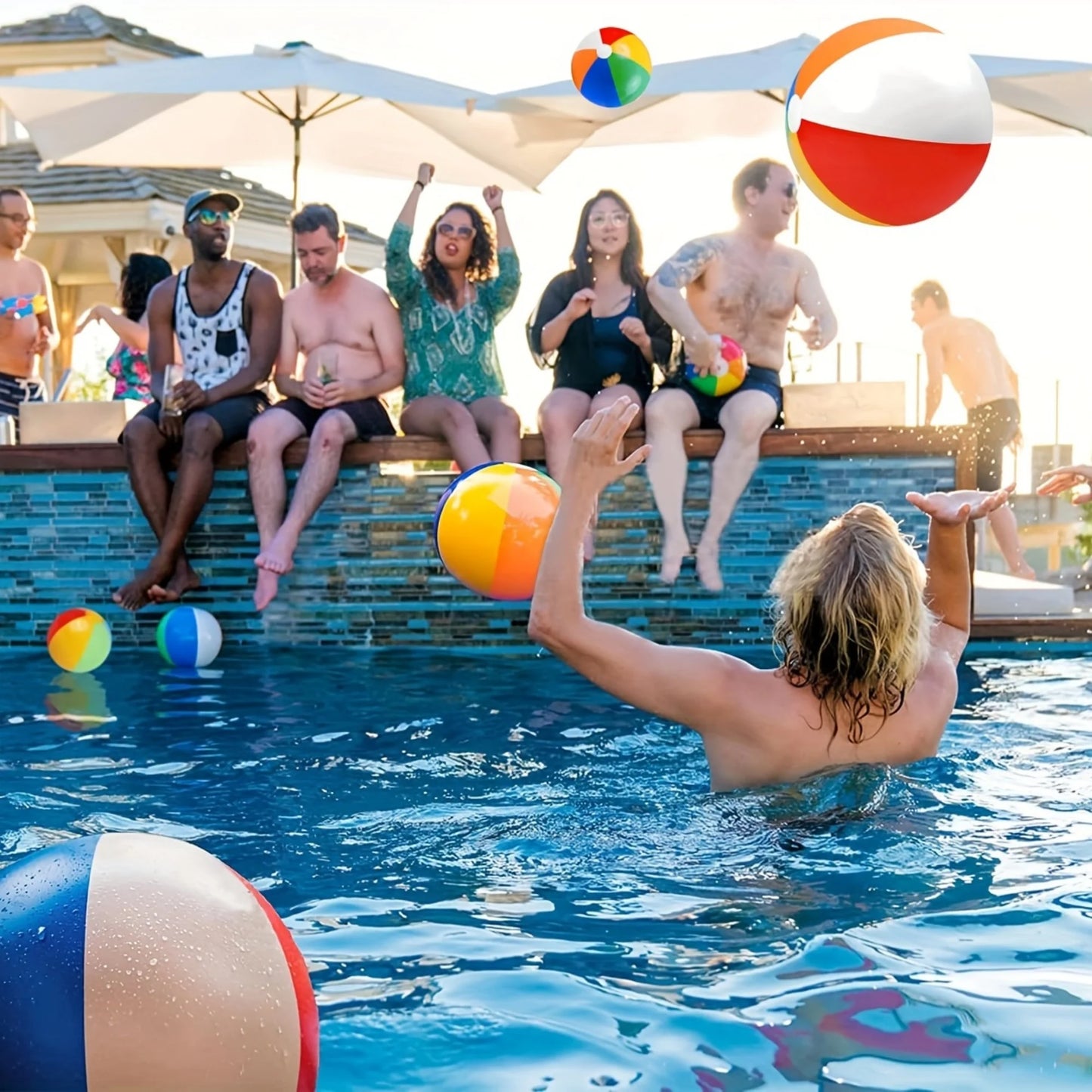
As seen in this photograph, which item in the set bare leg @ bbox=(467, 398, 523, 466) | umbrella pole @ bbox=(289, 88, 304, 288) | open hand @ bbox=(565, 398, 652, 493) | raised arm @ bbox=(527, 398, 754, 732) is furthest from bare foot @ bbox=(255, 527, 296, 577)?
open hand @ bbox=(565, 398, 652, 493)

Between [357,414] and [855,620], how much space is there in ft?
16.1

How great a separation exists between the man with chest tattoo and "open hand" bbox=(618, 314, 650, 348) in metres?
0.23

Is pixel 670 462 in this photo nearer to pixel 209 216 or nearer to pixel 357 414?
pixel 357 414

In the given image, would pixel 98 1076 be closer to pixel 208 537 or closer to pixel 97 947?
pixel 97 947

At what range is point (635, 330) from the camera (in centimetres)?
743

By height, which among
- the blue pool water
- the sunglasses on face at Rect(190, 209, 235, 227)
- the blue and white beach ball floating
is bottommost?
the blue pool water

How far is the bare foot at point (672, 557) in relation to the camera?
7633 mm

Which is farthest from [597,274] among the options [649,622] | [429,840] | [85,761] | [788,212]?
[429,840]

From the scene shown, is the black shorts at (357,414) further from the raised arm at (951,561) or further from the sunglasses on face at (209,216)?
the raised arm at (951,561)

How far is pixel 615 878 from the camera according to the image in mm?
3418

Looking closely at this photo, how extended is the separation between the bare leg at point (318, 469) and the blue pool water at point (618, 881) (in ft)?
5.81

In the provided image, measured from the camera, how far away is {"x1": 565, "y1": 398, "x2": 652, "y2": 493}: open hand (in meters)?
2.80

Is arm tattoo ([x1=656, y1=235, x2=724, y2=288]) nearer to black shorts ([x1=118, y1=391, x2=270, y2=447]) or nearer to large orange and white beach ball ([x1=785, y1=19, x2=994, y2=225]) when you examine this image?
large orange and white beach ball ([x1=785, y1=19, x2=994, y2=225])

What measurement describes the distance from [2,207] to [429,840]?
264 inches
